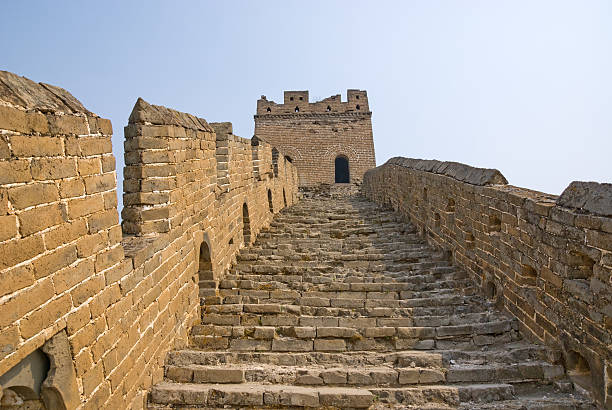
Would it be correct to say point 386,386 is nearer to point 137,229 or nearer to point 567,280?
point 567,280

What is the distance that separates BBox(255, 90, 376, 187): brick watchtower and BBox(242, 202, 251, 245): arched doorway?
1855 cm

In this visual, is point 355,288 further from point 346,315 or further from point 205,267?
point 205,267

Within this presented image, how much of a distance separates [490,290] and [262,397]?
3.62m

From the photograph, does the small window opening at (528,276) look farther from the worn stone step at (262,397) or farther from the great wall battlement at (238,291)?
the worn stone step at (262,397)

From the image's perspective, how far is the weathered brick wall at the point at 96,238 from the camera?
109 inches

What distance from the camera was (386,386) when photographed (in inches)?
185

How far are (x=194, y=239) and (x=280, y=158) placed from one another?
9424 mm

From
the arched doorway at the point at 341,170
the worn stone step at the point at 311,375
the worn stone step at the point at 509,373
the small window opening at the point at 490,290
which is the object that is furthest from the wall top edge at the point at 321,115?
Answer: the worn stone step at the point at 509,373

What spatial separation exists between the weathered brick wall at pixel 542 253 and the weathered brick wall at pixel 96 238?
4.03 m

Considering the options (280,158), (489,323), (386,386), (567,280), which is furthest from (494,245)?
(280,158)

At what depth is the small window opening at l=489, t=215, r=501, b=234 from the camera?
20.9ft

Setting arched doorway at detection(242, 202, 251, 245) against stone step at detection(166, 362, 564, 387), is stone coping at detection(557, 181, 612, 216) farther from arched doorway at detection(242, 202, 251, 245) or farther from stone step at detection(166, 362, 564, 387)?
arched doorway at detection(242, 202, 251, 245)

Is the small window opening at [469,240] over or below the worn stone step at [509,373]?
over

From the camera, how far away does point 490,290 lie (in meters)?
6.41
